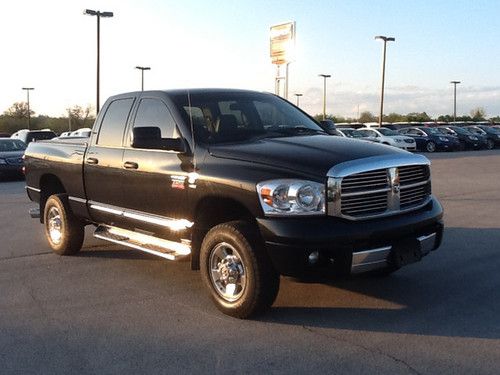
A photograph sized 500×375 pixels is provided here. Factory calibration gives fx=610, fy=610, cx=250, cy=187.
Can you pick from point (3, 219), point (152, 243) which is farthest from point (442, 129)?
point (152, 243)

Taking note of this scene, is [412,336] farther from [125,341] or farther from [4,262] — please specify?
[4,262]

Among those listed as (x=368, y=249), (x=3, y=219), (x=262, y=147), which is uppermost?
(x=262, y=147)

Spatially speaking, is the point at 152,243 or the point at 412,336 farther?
the point at 152,243

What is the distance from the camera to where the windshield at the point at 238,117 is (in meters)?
5.90

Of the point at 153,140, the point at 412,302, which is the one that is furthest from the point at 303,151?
the point at 412,302

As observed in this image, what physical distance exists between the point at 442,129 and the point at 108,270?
38772mm

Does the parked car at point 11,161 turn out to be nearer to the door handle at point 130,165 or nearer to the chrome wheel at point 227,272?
the door handle at point 130,165

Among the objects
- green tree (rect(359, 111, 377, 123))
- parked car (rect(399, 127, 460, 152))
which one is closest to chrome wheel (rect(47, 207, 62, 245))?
parked car (rect(399, 127, 460, 152))

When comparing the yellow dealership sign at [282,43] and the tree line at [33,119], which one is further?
the tree line at [33,119]

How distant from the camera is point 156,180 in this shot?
5.98 meters

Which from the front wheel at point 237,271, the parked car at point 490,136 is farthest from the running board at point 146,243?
the parked car at point 490,136

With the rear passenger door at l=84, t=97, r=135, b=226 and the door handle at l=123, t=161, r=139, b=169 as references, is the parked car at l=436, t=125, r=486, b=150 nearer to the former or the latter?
the rear passenger door at l=84, t=97, r=135, b=226

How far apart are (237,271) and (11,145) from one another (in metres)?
18.7

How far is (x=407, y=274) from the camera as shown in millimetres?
6520
